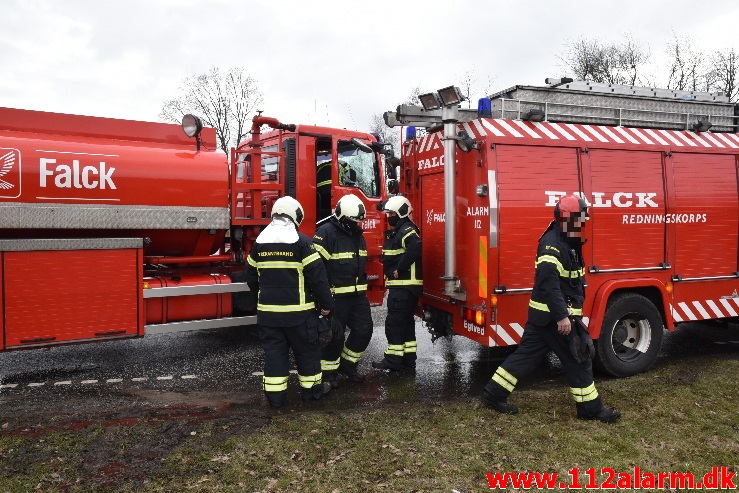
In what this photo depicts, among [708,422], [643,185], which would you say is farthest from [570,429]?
[643,185]

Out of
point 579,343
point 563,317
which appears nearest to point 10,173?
point 563,317

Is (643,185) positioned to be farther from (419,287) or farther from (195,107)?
(195,107)

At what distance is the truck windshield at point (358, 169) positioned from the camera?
23.6ft

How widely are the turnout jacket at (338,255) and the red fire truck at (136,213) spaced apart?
4.64 ft

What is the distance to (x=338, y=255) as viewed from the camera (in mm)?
5645

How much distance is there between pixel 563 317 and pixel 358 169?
3675mm

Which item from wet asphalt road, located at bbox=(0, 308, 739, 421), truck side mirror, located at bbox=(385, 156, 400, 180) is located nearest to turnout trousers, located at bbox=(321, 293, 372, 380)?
wet asphalt road, located at bbox=(0, 308, 739, 421)

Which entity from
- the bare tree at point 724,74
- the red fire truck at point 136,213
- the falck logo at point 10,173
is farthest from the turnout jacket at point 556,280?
the bare tree at point 724,74

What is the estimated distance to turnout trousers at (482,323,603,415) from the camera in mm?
4602

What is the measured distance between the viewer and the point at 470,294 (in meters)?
5.44

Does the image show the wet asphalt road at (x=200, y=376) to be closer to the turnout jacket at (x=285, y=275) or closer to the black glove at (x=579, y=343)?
the turnout jacket at (x=285, y=275)

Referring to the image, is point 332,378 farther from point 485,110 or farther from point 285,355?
point 485,110

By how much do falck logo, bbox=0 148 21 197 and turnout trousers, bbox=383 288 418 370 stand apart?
3.76 m

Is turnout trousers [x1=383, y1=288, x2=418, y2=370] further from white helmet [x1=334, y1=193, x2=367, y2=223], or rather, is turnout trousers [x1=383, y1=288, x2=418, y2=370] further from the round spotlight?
the round spotlight
